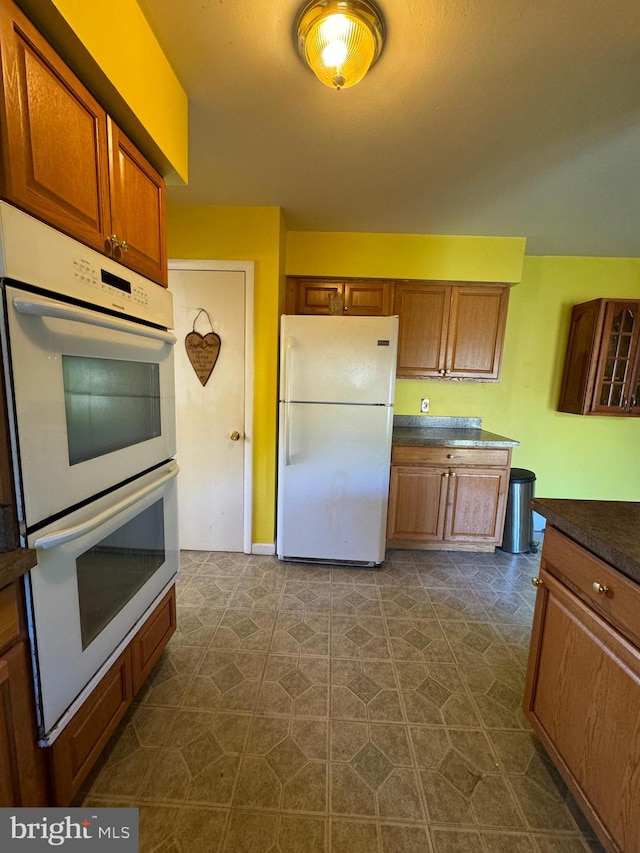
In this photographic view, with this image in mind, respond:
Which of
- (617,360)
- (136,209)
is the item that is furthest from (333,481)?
(617,360)

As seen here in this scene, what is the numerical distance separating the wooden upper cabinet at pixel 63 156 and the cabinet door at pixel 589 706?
178cm

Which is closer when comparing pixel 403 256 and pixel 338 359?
pixel 338 359

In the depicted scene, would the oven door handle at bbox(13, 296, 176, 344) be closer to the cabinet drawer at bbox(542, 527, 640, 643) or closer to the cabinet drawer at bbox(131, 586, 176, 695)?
the cabinet drawer at bbox(131, 586, 176, 695)

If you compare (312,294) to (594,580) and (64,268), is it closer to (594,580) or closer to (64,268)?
(64,268)

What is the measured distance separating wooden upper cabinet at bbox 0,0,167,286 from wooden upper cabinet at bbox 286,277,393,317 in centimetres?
160

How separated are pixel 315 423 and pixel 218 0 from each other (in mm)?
1809

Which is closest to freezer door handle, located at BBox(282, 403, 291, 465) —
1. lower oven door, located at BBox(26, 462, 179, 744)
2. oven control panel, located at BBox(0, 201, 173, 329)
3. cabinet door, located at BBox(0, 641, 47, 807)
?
lower oven door, located at BBox(26, 462, 179, 744)

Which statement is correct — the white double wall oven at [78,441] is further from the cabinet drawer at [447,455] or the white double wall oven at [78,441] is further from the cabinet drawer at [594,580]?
the cabinet drawer at [447,455]

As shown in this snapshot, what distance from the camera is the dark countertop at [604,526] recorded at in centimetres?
90

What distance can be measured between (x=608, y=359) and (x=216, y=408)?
305cm

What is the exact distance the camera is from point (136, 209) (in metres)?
1.22

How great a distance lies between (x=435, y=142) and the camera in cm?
162

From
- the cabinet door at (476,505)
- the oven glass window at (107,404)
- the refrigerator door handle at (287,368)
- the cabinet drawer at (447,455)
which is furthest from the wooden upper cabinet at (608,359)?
the oven glass window at (107,404)

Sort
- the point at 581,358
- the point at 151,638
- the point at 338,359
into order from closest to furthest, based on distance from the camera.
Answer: the point at 151,638 < the point at 338,359 < the point at 581,358
